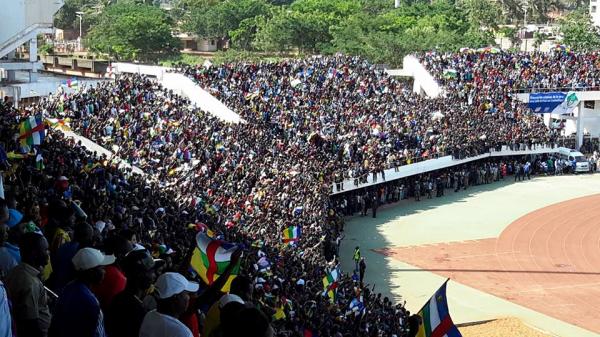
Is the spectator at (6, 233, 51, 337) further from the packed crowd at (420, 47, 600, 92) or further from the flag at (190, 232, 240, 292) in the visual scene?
the packed crowd at (420, 47, 600, 92)

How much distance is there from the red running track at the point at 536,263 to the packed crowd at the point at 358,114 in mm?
6433

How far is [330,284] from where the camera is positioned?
65.6 feet

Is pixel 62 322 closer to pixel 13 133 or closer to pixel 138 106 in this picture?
pixel 13 133

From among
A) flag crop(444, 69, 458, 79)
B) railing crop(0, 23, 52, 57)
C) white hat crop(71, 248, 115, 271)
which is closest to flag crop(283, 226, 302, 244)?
railing crop(0, 23, 52, 57)

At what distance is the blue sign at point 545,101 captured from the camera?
52778 millimetres

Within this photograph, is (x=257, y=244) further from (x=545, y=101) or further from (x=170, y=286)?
(x=545, y=101)

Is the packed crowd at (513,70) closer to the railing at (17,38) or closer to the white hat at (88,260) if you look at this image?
the railing at (17,38)

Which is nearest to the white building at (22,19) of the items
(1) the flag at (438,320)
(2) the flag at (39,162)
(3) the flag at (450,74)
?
(2) the flag at (39,162)

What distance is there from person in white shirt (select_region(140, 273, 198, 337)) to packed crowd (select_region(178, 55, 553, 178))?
31.1 meters

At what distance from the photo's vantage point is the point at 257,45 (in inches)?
3039

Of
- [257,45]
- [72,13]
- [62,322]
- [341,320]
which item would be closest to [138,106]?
[341,320]

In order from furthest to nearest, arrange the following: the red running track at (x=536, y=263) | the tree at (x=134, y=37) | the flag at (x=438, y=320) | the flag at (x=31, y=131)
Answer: the tree at (x=134, y=37), the red running track at (x=536, y=263), the flag at (x=31, y=131), the flag at (x=438, y=320)

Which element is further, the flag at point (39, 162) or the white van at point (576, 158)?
the white van at point (576, 158)

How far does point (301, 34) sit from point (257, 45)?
12.6 ft
